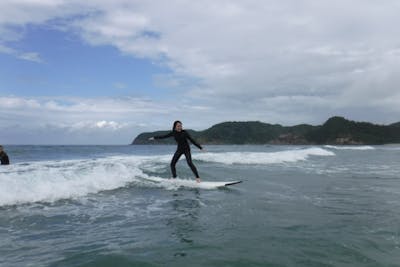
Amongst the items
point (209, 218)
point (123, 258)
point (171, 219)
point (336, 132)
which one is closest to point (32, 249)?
point (123, 258)

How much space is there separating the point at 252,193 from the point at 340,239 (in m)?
6.07

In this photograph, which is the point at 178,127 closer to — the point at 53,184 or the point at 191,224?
the point at 53,184

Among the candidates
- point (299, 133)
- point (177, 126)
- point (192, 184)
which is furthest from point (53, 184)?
point (299, 133)

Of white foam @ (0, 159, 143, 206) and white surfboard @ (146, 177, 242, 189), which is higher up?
white foam @ (0, 159, 143, 206)

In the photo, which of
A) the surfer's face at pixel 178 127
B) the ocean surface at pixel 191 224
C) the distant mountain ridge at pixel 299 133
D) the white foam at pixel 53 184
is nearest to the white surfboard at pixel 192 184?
the ocean surface at pixel 191 224

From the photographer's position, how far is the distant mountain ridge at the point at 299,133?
136500mm

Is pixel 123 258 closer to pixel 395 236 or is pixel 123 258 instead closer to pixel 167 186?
pixel 395 236

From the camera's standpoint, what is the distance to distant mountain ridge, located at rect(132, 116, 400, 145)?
448 ft

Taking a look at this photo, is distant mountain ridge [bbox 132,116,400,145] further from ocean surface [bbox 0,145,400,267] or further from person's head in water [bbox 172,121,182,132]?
ocean surface [bbox 0,145,400,267]

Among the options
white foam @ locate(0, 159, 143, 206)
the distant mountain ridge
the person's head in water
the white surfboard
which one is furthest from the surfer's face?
the distant mountain ridge

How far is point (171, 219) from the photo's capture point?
26.9 ft

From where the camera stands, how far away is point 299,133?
6388 inches

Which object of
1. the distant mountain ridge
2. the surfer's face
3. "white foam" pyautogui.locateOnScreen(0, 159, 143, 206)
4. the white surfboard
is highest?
the distant mountain ridge

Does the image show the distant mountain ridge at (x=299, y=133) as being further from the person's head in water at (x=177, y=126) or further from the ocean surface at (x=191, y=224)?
the ocean surface at (x=191, y=224)
